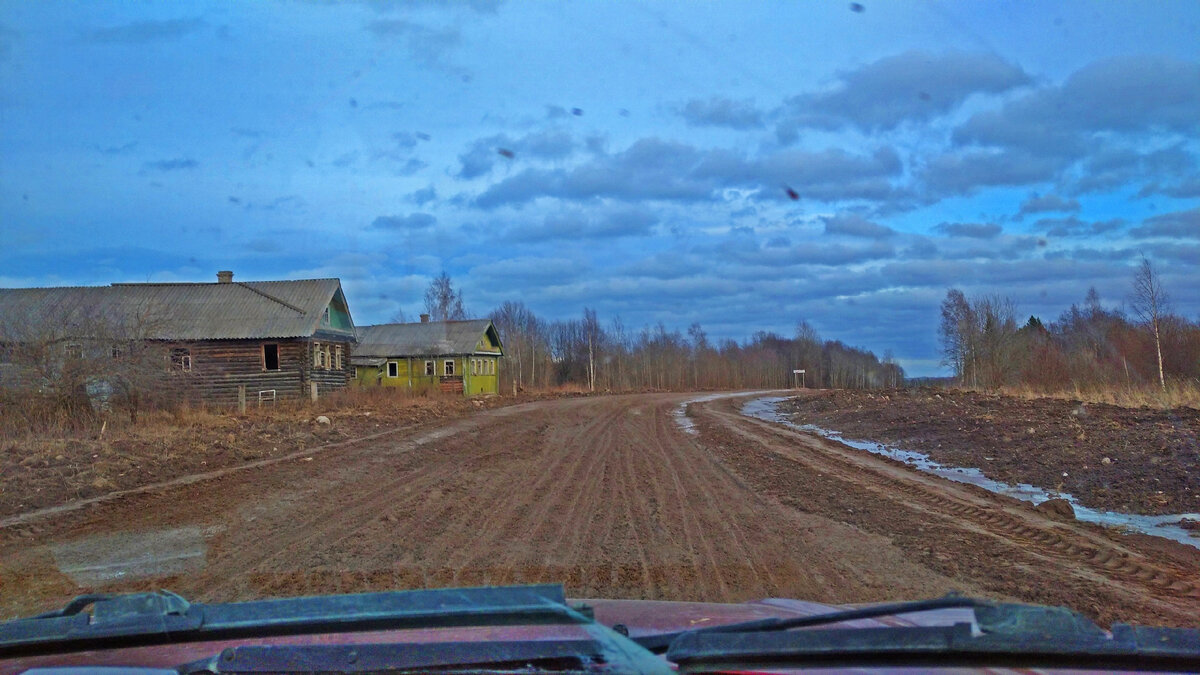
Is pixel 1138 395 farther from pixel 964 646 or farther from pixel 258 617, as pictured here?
pixel 258 617

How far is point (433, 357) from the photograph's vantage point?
52969 millimetres

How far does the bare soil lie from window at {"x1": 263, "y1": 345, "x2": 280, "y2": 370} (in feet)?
77.7

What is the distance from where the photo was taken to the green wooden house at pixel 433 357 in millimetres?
52406

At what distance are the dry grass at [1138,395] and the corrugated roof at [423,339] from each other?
107 ft

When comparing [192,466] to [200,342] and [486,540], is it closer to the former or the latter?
[486,540]

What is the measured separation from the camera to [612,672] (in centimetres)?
203

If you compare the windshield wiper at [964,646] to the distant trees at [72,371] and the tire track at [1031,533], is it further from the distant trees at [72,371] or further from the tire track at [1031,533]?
the distant trees at [72,371]

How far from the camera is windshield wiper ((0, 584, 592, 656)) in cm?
248

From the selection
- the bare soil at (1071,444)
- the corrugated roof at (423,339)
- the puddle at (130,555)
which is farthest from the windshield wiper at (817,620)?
A: the corrugated roof at (423,339)

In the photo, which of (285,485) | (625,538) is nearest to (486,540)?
(625,538)

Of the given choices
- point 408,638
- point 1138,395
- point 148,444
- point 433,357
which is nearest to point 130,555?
point 408,638

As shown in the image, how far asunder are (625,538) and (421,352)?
46.2m

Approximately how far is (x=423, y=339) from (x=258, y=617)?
5275 centimetres

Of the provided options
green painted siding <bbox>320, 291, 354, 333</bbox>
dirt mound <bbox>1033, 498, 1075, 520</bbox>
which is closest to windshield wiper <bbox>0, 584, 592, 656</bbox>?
dirt mound <bbox>1033, 498, 1075, 520</bbox>
